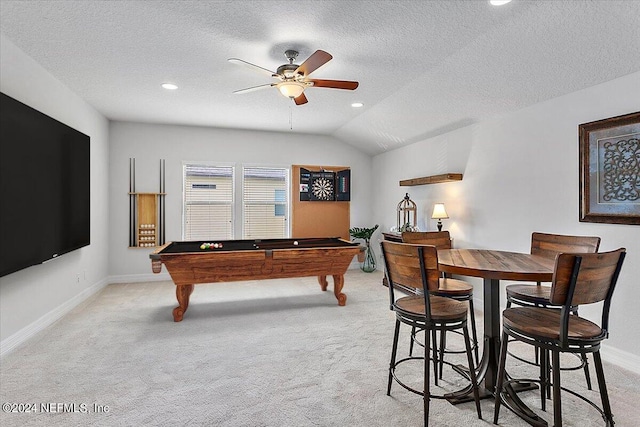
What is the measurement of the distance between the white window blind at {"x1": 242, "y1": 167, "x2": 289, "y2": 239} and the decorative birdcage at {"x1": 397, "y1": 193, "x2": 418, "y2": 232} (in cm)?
216

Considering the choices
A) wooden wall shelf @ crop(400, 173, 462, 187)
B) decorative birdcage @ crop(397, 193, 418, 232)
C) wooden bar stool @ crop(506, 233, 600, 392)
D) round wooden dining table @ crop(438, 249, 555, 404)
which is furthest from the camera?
decorative birdcage @ crop(397, 193, 418, 232)

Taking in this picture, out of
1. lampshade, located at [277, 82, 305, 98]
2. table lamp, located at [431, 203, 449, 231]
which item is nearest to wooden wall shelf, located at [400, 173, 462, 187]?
table lamp, located at [431, 203, 449, 231]

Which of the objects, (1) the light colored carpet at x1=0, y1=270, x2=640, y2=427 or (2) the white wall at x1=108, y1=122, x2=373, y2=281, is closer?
(1) the light colored carpet at x1=0, y1=270, x2=640, y2=427

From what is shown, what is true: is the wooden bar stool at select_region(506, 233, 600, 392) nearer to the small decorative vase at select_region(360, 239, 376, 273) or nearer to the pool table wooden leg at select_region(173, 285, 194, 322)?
the pool table wooden leg at select_region(173, 285, 194, 322)

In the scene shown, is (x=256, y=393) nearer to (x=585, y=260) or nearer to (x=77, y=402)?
(x=77, y=402)

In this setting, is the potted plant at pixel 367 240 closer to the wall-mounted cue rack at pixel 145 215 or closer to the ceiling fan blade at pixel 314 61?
the wall-mounted cue rack at pixel 145 215

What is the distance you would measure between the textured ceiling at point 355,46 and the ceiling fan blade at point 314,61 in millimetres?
273

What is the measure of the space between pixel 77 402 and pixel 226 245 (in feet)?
7.90

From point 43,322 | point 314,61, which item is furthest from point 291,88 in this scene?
point 43,322

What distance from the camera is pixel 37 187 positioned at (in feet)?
10.4

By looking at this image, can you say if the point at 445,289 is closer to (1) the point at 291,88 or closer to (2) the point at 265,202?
(1) the point at 291,88

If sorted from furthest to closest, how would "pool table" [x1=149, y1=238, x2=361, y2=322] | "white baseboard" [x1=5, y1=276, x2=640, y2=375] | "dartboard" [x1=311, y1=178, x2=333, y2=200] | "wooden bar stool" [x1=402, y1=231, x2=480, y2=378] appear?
"dartboard" [x1=311, y1=178, x2=333, y2=200], "pool table" [x1=149, y1=238, x2=361, y2=322], "white baseboard" [x1=5, y1=276, x2=640, y2=375], "wooden bar stool" [x1=402, y1=231, x2=480, y2=378]

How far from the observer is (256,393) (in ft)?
7.57

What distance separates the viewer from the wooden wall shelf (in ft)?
15.1
